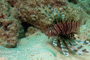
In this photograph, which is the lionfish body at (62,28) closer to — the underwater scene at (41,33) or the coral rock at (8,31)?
the underwater scene at (41,33)

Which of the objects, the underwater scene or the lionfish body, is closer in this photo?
the underwater scene

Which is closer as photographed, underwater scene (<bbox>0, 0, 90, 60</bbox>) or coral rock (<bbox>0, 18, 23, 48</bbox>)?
underwater scene (<bbox>0, 0, 90, 60</bbox>)

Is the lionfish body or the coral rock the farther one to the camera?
the coral rock

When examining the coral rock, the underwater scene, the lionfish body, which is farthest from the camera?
the coral rock

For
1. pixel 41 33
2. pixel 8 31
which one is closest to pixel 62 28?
pixel 41 33

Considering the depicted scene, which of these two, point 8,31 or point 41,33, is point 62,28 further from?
point 8,31

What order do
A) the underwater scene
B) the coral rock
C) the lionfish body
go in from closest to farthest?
the underwater scene
the lionfish body
the coral rock

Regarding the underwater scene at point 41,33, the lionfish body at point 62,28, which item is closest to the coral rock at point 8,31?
the underwater scene at point 41,33

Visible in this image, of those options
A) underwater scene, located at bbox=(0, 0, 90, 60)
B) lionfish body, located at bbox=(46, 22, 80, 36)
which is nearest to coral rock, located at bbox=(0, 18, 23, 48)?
underwater scene, located at bbox=(0, 0, 90, 60)

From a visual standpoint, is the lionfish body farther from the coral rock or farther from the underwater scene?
the coral rock

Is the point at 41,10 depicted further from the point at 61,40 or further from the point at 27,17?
the point at 61,40
